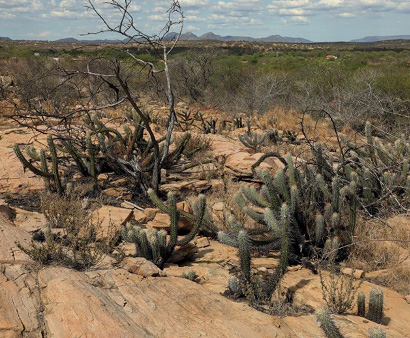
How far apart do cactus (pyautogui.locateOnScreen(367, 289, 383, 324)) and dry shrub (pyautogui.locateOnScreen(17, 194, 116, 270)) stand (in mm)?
2427

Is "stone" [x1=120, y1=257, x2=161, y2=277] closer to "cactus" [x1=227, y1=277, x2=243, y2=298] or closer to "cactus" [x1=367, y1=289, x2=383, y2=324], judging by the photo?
"cactus" [x1=227, y1=277, x2=243, y2=298]

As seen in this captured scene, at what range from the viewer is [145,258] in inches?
167

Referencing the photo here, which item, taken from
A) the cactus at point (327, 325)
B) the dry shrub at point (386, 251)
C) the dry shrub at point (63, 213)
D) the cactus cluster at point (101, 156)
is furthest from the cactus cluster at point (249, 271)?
the cactus cluster at point (101, 156)

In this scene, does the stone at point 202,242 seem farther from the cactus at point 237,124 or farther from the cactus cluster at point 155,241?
the cactus at point 237,124

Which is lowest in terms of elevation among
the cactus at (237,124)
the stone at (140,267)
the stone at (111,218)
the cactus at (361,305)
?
the cactus at (361,305)

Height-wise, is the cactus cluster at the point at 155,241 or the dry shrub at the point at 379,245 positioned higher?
the cactus cluster at the point at 155,241

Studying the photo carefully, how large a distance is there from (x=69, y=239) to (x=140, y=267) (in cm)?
85

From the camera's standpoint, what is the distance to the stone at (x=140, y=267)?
3777 millimetres

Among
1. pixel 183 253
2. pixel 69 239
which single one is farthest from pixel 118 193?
pixel 69 239

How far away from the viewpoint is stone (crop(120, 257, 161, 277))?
3.78 m

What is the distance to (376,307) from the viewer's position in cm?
335

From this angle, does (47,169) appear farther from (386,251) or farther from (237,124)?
(237,124)

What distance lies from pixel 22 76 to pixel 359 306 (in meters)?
21.0

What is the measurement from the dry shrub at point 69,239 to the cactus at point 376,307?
7.96 feet
